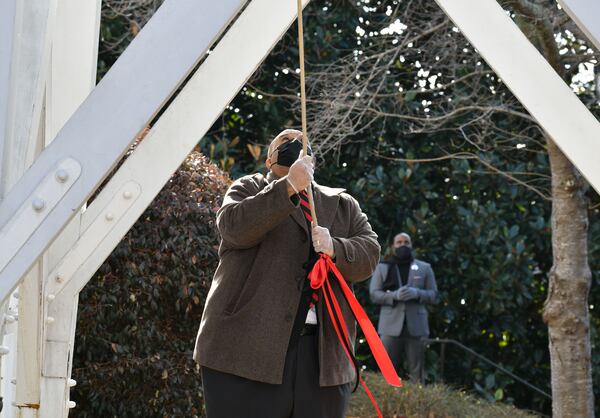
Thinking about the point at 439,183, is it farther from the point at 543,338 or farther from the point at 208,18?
the point at 208,18

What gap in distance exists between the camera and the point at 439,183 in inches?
521

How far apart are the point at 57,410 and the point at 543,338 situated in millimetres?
9894

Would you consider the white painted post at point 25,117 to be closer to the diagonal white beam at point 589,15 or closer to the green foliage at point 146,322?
the green foliage at point 146,322

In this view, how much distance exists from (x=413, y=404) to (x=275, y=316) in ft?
16.5

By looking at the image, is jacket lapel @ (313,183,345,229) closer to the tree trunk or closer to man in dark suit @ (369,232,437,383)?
the tree trunk

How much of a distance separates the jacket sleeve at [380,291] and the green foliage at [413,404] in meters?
1.65

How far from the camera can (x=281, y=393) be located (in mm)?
3691

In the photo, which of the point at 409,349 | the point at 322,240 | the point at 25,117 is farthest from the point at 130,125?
the point at 409,349

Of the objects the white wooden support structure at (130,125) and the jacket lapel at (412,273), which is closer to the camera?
the white wooden support structure at (130,125)

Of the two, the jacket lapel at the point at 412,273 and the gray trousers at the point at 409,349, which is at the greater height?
the jacket lapel at the point at 412,273

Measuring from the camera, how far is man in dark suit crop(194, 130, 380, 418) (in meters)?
3.67

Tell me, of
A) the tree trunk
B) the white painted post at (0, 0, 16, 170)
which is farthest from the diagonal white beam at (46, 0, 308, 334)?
the tree trunk

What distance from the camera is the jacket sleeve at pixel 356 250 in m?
3.81

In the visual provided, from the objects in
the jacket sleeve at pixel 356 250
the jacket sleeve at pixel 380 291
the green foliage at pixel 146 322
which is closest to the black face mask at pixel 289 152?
the jacket sleeve at pixel 356 250
